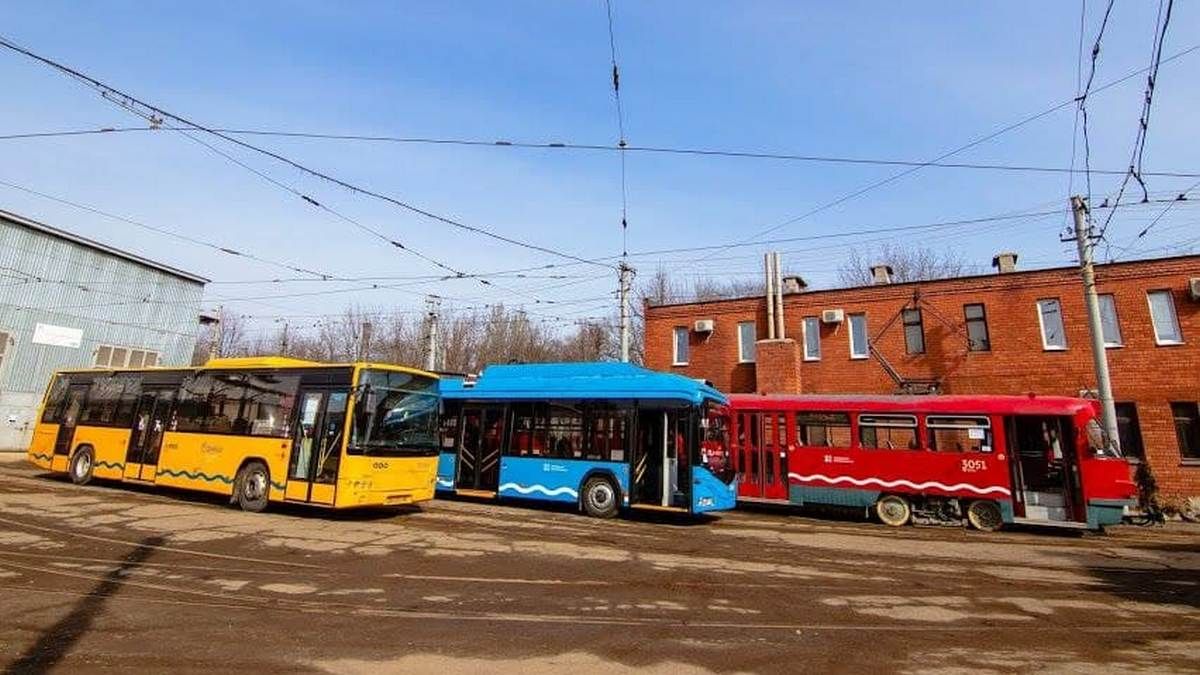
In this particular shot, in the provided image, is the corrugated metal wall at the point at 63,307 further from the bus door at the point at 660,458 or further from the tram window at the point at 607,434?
the bus door at the point at 660,458

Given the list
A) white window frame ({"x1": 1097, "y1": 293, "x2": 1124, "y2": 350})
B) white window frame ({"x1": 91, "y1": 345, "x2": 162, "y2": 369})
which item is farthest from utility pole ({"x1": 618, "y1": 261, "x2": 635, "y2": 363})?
white window frame ({"x1": 91, "y1": 345, "x2": 162, "y2": 369})

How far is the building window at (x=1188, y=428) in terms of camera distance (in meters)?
19.6

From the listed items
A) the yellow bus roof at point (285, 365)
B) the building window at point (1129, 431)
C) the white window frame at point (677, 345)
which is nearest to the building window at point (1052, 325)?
the building window at point (1129, 431)

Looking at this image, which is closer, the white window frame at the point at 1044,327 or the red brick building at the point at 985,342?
the red brick building at the point at 985,342

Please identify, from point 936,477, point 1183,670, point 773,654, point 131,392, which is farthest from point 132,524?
point 936,477

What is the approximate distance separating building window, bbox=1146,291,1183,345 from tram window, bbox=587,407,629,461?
18.8 m

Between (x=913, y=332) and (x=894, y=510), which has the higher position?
(x=913, y=332)

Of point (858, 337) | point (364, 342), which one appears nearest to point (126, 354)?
point (364, 342)

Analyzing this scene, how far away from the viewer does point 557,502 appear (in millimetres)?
15422

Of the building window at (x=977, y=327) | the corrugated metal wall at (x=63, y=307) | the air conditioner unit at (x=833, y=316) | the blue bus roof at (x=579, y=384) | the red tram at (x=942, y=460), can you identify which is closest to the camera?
the red tram at (x=942, y=460)

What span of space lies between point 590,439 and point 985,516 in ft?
29.9

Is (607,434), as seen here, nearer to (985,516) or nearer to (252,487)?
(252,487)

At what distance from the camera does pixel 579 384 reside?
15.1m

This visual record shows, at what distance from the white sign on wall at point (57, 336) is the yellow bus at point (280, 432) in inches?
745
